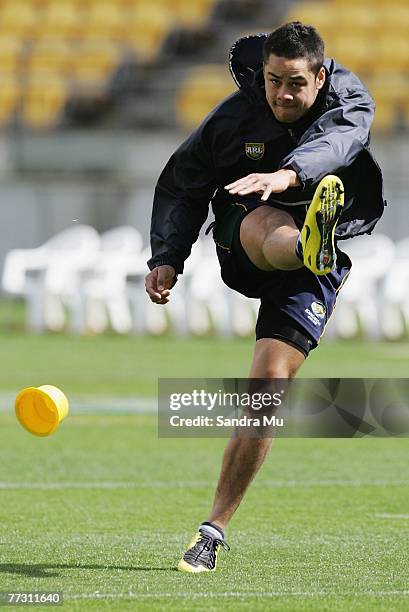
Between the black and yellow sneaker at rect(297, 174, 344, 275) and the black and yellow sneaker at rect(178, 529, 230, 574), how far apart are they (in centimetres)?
120

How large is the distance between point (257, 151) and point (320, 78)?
1.36 feet

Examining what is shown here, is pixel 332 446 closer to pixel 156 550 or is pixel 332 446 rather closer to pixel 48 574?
pixel 156 550

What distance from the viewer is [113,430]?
10922mm

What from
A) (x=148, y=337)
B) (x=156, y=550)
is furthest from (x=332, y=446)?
(x=148, y=337)

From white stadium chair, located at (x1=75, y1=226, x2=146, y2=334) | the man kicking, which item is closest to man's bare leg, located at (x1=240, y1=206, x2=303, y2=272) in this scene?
the man kicking

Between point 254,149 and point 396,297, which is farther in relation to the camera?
point 396,297

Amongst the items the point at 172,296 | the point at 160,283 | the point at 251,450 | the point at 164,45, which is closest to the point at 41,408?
the point at 160,283

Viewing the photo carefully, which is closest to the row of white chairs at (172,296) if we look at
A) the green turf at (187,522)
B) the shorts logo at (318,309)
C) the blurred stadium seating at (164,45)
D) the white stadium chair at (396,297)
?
the white stadium chair at (396,297)

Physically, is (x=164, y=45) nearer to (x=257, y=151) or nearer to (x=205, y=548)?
(x=257, y=151)

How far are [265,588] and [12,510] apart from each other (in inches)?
96.2

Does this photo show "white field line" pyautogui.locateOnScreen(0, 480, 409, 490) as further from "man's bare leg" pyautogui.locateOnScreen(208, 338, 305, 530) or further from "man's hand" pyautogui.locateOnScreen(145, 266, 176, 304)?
"man's bare leg" pyautogui.locateOnScreen(208, 338, 305, 530)

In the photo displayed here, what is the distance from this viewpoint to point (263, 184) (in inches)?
203

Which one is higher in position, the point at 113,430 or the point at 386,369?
the point at 386,369

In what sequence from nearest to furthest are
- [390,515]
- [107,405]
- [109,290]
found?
1. [390,515]
2. [107,405]
3. [109,290]
